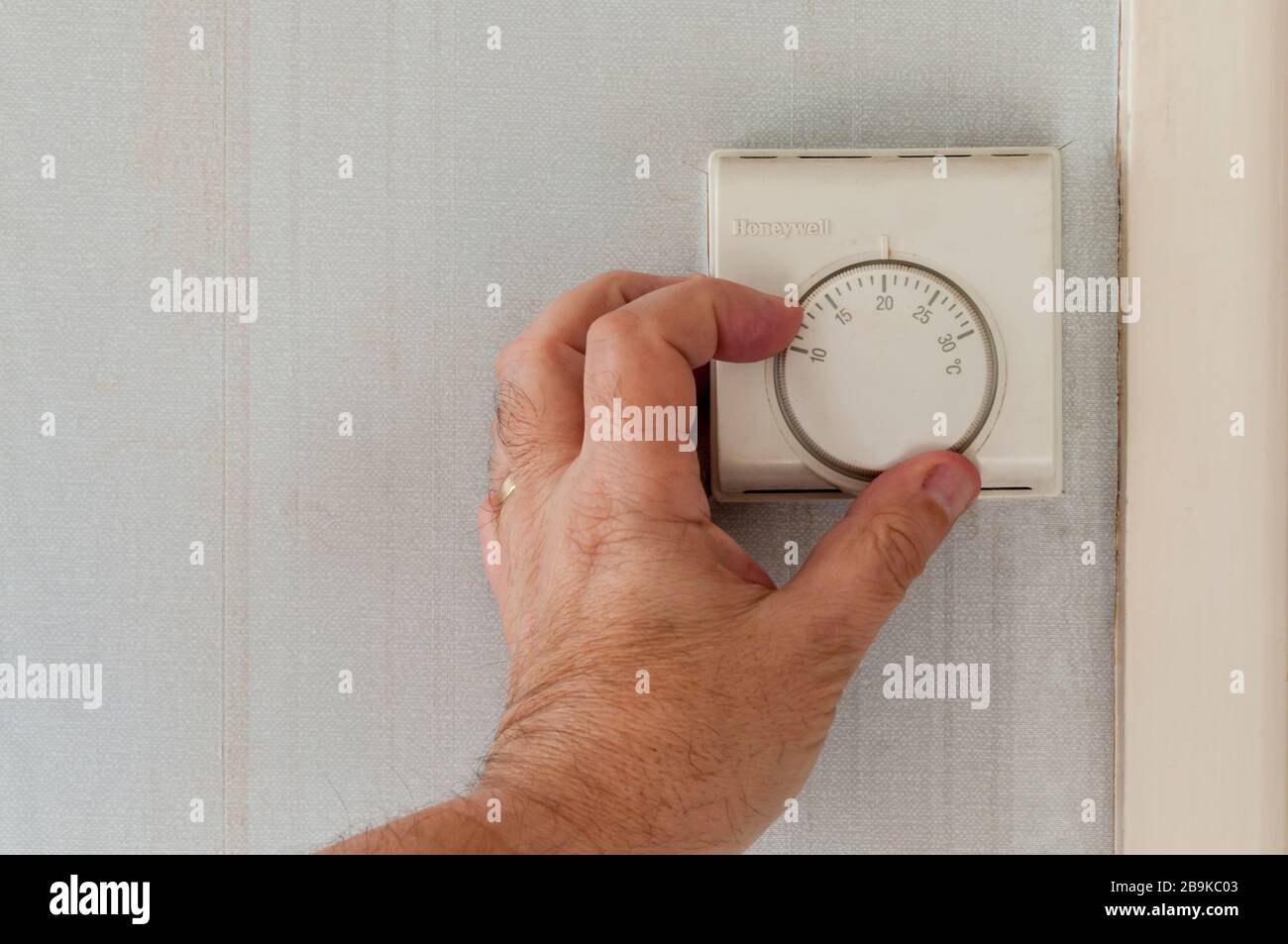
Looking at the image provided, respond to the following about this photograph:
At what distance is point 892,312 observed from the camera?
22.1 inches

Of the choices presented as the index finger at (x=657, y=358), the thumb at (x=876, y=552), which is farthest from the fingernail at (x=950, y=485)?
the index finger at (x=657, y=358)

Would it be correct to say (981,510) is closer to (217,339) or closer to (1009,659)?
(1009,659)

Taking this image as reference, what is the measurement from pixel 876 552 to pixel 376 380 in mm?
350

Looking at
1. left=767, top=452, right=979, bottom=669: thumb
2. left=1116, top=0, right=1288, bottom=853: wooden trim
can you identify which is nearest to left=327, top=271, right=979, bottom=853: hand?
left=767, top=452, right=979, bottom=669: thumb

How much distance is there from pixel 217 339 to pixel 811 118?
429 millimetres

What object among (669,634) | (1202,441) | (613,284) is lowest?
(669,634)

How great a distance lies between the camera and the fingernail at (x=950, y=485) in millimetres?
540

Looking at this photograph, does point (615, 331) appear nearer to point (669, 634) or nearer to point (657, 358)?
point (657, 358)

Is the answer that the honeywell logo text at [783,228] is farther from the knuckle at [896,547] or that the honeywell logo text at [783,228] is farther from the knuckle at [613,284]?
the knuckle at [896,547]

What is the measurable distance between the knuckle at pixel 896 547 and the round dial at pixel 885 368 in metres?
0.05

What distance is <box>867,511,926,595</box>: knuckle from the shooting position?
0.52 m

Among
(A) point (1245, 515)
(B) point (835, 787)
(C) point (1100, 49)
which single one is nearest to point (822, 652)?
(B) point (835, 787)

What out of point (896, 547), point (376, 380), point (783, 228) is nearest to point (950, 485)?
point (896, 547)
